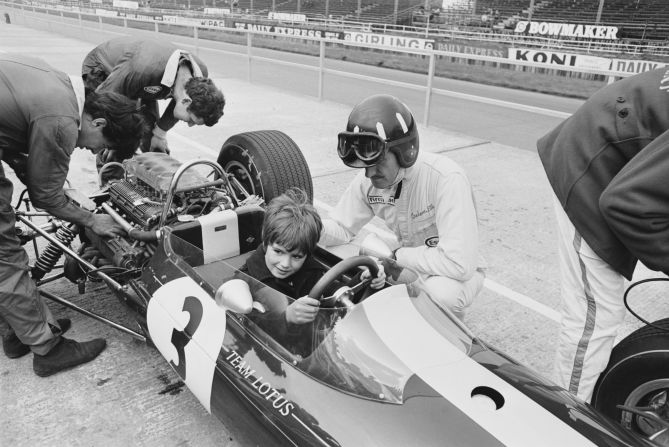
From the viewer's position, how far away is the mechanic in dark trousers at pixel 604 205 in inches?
79.0

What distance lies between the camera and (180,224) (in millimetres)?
3053

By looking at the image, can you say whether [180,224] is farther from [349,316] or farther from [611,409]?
[611,409]

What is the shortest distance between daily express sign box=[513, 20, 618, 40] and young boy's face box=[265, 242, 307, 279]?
87.1 feet

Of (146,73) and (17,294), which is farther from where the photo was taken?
(146,73)

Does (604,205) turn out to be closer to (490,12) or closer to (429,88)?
(429,88)

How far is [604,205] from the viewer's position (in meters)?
2.06

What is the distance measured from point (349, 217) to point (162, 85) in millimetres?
2310

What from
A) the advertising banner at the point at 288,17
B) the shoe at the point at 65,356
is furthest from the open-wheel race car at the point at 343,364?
the advertising banner at the point at 288,17

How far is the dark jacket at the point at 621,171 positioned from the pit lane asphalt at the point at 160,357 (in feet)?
4.06

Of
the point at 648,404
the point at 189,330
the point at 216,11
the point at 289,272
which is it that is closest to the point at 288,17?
the point at 216,11

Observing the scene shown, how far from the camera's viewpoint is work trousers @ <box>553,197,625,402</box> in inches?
93.8

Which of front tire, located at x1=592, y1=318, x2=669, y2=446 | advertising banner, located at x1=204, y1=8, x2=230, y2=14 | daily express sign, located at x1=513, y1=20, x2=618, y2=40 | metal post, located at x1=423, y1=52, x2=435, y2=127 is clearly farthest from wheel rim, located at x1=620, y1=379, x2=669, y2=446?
advertising banner, located at x1=204, y1=8, x2=230, y2=14

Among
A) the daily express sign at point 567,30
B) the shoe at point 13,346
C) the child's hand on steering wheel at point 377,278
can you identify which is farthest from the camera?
the daily express sign at point 567,30

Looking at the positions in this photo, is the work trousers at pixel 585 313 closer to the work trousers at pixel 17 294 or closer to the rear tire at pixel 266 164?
the rear tire at pixel 266 164
